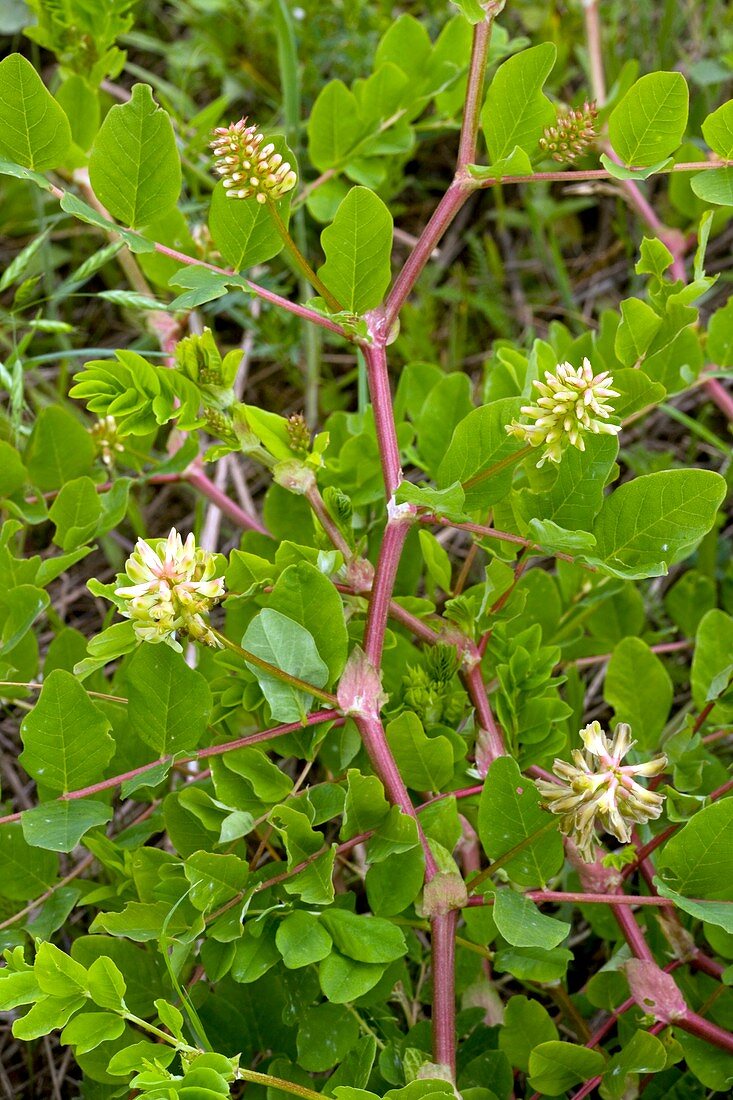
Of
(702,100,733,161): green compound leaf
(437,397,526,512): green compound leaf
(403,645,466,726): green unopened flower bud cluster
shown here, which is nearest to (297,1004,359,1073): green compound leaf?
(403,645,466,726): green unopened flower bud cluster

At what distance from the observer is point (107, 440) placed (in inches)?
62.7

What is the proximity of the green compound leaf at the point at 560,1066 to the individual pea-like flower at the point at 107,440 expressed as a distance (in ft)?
3.25

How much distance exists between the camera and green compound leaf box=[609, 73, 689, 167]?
119cm

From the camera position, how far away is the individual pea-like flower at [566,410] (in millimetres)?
1014

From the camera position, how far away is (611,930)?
1428 millimetres

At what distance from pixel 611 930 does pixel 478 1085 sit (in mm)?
314

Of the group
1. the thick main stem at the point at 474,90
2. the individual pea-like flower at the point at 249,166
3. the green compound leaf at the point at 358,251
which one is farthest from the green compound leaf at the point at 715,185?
the individual pea-like flower at the point at 249,166

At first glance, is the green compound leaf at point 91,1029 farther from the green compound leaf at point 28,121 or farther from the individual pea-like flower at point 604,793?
the green compound leaf at point 28,121

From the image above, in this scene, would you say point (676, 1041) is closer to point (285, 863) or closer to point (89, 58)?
point (285, 863)

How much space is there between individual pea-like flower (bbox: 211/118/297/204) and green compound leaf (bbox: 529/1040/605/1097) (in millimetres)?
963

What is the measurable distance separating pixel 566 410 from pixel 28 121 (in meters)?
0.69

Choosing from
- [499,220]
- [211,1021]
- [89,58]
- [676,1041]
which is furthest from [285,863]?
[499,220]

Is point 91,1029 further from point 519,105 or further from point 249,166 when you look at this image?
point 519,105

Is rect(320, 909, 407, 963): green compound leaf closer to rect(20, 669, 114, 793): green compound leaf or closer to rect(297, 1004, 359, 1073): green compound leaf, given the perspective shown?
rect(297, 1004, 359, 1073): green compound leaf
